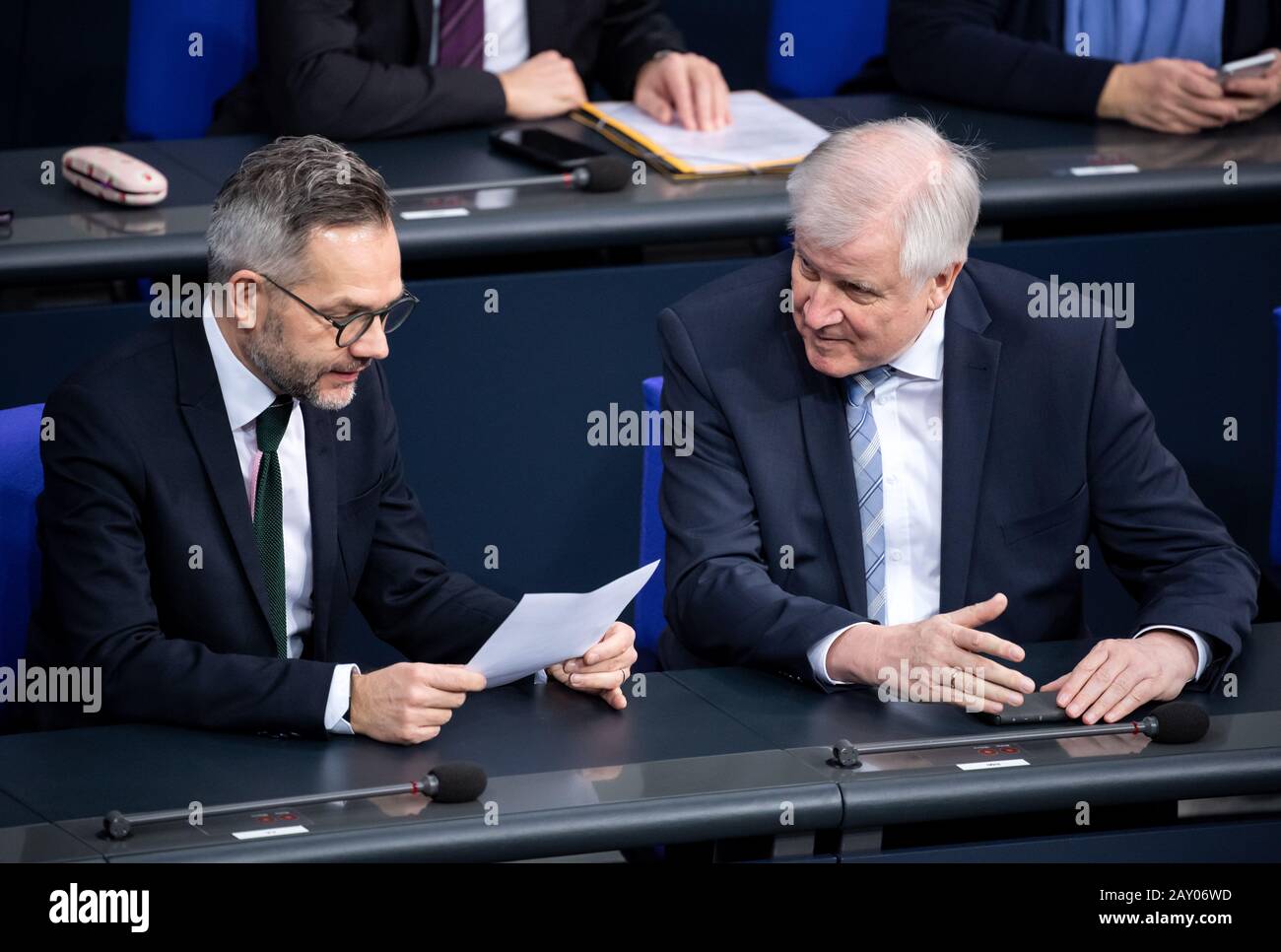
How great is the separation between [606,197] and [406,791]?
5.32ft

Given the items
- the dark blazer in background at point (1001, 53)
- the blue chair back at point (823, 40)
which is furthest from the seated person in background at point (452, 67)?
the dark blazer in background at point (1001, 53)

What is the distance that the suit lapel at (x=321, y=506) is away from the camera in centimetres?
268

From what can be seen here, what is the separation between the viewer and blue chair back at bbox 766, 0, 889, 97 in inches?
175

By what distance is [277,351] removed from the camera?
254 cm

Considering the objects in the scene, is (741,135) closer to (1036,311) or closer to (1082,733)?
(1036,311)

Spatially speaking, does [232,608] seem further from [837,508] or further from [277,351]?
[837,508]

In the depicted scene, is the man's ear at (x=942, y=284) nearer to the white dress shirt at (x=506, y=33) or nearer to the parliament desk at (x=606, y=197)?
the parliament desk at (x=606, y=197)

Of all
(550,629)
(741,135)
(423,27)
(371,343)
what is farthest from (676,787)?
(423,27)

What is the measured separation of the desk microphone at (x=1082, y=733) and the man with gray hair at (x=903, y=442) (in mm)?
299

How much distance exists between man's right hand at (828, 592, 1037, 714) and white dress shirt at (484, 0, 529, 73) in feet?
6.69

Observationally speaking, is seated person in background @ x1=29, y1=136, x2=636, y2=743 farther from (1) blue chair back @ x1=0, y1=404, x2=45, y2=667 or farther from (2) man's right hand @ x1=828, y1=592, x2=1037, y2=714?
(2) man's right hand @ x1=828, y1=592, x2=1037, y2=714

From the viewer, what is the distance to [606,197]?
3578 mm

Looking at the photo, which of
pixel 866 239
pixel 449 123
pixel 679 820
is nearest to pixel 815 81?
pixel 449 123
